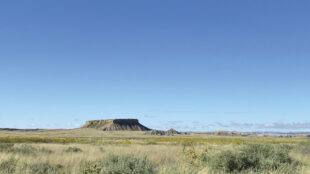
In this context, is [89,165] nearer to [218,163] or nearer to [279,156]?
[218,163]

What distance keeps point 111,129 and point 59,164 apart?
138m

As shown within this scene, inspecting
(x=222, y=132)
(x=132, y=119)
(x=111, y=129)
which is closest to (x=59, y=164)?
(x=111, y=129)

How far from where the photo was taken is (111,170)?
6.80 m

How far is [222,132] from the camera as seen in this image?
643 ft

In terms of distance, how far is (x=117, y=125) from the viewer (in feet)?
504

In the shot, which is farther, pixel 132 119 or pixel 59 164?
pixel 132 119

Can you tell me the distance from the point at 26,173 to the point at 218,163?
6.09 meters

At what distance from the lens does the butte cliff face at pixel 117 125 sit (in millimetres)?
150750

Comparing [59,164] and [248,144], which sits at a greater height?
[248,144]

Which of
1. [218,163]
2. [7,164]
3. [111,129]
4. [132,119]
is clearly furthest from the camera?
[132,119]

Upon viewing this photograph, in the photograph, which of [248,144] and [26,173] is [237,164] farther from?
[26,173]

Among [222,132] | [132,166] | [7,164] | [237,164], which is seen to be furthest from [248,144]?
[222,132]

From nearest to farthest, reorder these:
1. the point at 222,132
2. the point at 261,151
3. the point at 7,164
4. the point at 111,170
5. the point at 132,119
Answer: the point at 111,170 → the point at 7,164 → the point at 261,151 → the point at 132,119 → the point at 222,132

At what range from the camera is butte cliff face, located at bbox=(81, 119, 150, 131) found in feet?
495
